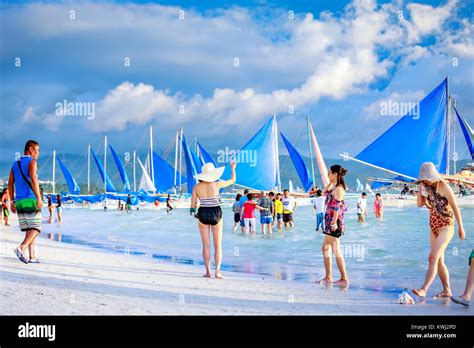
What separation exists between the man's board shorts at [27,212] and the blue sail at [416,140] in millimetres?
25413

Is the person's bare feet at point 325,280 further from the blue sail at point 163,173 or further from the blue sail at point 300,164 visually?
the blue sail at point 163,173

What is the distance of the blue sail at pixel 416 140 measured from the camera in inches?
1217

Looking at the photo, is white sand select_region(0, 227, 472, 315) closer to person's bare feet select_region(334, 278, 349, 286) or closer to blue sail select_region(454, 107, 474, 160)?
person's bare feet select_region(334, 278, 349, 286)

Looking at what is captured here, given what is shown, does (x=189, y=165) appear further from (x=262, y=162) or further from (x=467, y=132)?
(x=467, y=132)

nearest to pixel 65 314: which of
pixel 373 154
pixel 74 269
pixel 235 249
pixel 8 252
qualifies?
pixel 74 269

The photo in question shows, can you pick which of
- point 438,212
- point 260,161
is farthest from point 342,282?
point 260,161

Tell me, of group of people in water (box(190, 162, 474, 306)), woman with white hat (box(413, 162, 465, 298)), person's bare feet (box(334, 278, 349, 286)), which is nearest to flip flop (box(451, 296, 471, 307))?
group of people in water (box(190, 162, 474, 306))

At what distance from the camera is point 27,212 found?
7.62 meters

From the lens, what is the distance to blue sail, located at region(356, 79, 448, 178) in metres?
30.9

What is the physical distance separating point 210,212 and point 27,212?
8.93ft

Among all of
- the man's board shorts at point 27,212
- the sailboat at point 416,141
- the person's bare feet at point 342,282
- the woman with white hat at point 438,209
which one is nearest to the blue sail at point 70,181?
the sailboat at point 416,141

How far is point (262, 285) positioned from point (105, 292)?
2.41 meters
